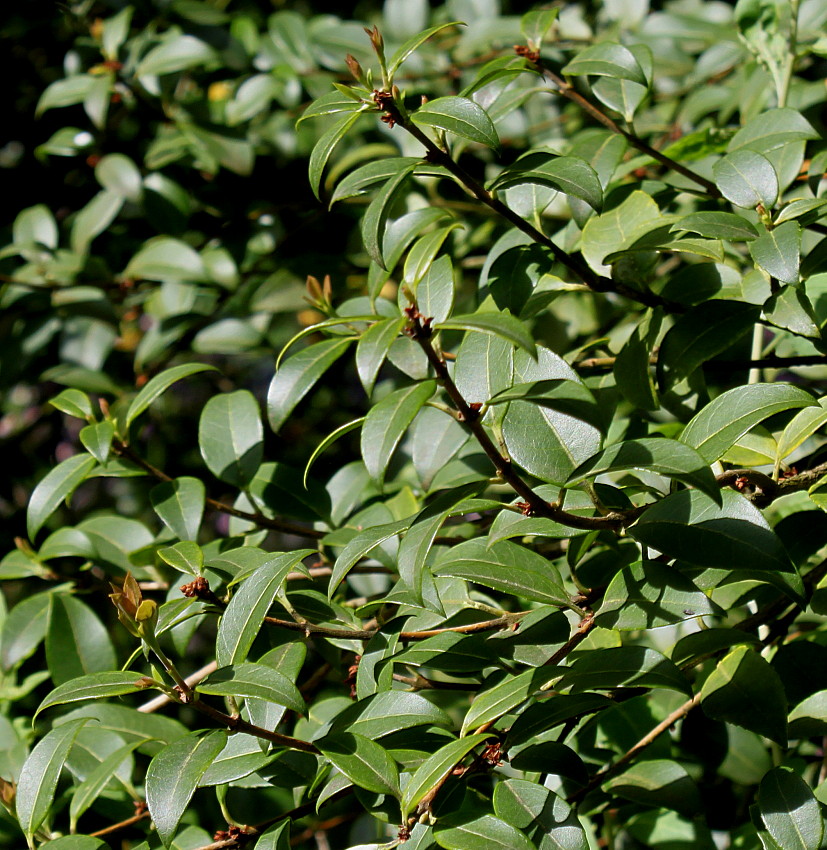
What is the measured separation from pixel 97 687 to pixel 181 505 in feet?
1.13

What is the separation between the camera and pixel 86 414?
1.05m

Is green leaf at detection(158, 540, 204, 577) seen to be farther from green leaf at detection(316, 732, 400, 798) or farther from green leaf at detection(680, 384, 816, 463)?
green leaf at detection(680, 384, 816, 463)

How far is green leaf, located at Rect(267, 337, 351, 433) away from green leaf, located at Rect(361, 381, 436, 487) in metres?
0.13

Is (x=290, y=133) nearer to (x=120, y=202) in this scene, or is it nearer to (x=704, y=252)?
(x=120, y=202)

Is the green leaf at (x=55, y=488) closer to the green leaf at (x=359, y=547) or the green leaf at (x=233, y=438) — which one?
the green leaf at (x=233, y=438)

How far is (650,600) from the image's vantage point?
2.32 ft

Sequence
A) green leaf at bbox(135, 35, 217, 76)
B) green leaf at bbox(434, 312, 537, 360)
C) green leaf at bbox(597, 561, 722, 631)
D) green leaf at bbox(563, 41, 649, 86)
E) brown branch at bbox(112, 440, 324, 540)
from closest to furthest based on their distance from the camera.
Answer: green leaf at bbox(434, 312, 537, 360)
green leaf at bbox(597, 561, 722, 631)
green leaf at bbox(563, 41, 649, 86)
brown branch at bbox(112, 440, 324, 540)
green leaf at bbox(135, 35, 217, 76)

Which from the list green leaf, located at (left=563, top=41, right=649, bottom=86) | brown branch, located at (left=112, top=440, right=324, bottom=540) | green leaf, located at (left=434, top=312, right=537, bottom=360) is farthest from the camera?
brown branch, located at (left=112, top=440, right=324, bottom=540)

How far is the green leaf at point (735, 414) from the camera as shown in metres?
0.68

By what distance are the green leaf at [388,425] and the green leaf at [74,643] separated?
24.1 inches

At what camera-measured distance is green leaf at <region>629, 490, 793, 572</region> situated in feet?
2.09

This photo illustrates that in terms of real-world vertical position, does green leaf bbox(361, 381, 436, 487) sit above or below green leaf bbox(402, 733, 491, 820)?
above

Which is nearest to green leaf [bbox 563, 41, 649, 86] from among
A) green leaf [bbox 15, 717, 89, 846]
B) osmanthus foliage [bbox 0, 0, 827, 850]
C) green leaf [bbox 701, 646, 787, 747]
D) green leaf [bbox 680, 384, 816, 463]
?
osmanthus foliage [bbox 0, 0, 827, 850]

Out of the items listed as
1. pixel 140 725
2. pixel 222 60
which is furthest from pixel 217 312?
pixel 140 725
